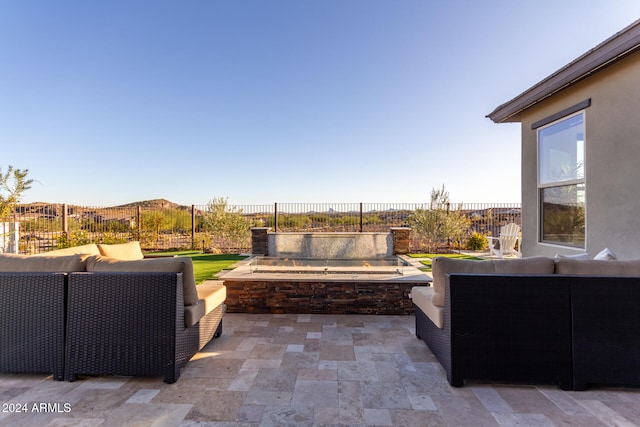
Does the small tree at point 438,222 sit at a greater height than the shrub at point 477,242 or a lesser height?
greater

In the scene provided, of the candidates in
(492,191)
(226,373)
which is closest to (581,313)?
(226,373)

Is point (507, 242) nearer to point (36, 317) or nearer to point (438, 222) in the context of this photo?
point (438, 222)

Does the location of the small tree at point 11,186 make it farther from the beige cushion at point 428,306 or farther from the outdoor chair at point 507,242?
the outdoor chair at point 507,242

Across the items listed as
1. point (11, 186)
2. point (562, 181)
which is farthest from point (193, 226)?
point (562, 181)

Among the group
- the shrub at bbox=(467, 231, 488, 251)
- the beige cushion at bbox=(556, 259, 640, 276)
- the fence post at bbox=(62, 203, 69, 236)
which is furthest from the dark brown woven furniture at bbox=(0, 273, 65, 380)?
the shrub at bbox=(467, 231, 488, 251)

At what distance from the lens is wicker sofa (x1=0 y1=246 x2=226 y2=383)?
7.33 ft

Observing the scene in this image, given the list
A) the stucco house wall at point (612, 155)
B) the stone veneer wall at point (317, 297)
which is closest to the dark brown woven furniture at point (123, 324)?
the stone veneer wall at point (317, 297)

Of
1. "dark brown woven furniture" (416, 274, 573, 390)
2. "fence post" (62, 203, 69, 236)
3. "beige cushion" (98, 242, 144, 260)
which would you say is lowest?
"dark brown woven furniture" (416, 274, 573, 390)

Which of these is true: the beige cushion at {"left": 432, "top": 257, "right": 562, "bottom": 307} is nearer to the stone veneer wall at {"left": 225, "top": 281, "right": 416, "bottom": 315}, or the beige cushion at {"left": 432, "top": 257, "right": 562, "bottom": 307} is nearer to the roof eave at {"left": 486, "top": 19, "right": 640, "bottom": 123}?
the stone veneer wall at {"left": 225, "top": 281, "right": 416, "bottom": 315}

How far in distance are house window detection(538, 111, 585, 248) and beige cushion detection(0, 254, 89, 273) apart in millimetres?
6122

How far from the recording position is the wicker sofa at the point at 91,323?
7.33 feet

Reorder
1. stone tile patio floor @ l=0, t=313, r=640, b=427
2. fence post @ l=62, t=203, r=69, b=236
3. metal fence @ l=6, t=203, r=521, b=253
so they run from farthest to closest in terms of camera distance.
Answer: metal fence @ l=6, t=203, r=521, b=253, fence post @ l=62, t=203, r=69, b=236, stone tile patio floor @ l=0, t=313, r=640, b=427

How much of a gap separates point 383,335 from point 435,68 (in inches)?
288

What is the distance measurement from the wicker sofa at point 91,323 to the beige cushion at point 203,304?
135 mm
